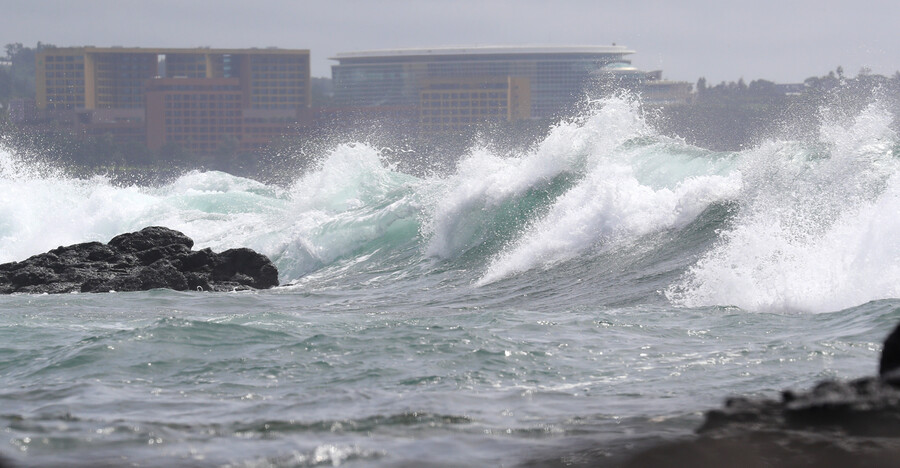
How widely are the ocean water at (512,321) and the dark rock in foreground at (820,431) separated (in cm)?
62

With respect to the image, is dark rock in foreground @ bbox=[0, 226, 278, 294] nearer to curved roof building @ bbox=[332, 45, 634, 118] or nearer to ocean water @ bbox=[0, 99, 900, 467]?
ocean water @ bbox=[0, 99, 900, 467]

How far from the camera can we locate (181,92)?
12550cm

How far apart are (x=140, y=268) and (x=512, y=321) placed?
8.49 metres

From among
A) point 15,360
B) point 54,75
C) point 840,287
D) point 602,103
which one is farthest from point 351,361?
point 54,75

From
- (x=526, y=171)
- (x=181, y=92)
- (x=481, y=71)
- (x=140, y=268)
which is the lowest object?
(x=140, y=268)

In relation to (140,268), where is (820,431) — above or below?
above

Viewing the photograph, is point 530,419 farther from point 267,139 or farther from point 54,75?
point 54,75

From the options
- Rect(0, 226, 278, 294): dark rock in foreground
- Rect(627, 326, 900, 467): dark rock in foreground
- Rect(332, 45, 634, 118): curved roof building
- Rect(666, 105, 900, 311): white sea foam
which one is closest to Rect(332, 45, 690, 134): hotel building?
Rect(332, 45, 634, 118): curved roof building

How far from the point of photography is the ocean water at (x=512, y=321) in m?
6.36

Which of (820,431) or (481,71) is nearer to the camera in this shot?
(820,431)

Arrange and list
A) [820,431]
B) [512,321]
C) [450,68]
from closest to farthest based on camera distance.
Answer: [820,431], [512,321], [450,68]

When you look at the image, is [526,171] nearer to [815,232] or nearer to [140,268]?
[140,268]

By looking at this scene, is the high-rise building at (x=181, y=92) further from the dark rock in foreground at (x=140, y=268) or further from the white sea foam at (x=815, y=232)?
the white sea foam at (x=815, y=232)

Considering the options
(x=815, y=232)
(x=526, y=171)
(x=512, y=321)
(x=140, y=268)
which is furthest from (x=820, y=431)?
(x=526, y=171)
